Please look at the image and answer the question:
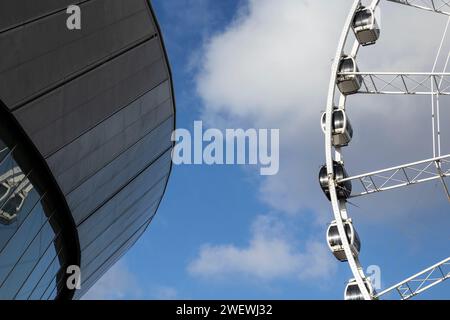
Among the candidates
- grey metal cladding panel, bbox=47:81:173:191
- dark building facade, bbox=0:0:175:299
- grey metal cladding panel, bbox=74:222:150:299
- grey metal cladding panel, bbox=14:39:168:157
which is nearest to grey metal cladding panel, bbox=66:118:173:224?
dark building facade, bbox=0:0:175:299

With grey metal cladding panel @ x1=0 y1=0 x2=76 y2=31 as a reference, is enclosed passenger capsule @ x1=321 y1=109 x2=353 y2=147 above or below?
above

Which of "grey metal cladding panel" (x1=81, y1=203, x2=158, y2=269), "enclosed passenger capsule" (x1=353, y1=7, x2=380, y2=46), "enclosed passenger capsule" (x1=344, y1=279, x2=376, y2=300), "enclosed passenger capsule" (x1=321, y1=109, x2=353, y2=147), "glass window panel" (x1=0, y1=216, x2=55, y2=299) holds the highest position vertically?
"enclosed passenger capsule" (x1=353, y1=7, x2=380, y2=46)

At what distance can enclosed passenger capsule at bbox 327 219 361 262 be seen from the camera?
23719 mm

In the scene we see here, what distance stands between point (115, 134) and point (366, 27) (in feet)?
39.2

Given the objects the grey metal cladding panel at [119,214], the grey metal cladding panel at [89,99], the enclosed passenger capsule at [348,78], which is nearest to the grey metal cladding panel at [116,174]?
the grey metal cladding panel at [119,214]

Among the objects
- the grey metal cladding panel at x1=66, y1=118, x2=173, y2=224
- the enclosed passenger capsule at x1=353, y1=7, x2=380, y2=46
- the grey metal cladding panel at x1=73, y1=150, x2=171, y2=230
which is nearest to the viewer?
the grey metal cladding panel at x1=66, y1=118, x2=173, y2=224

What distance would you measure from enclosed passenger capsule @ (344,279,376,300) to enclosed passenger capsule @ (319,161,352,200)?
10.7 ft

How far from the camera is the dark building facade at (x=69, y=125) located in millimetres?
15711

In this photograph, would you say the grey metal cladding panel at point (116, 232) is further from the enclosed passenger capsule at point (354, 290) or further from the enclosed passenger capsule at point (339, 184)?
the enclosed passenger capsule at point (354, 290)

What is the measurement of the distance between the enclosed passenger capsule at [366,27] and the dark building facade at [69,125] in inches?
326

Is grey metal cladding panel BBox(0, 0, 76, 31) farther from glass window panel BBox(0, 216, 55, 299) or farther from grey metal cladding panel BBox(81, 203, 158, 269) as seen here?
grey metal cladding panel BBox(81, 203, 158, 269)

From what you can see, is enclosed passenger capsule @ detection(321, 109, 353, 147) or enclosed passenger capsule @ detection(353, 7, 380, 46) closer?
enclosed passenger capsule @ detection(321, 109, 353, 147)

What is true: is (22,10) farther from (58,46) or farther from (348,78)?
(348,78)
